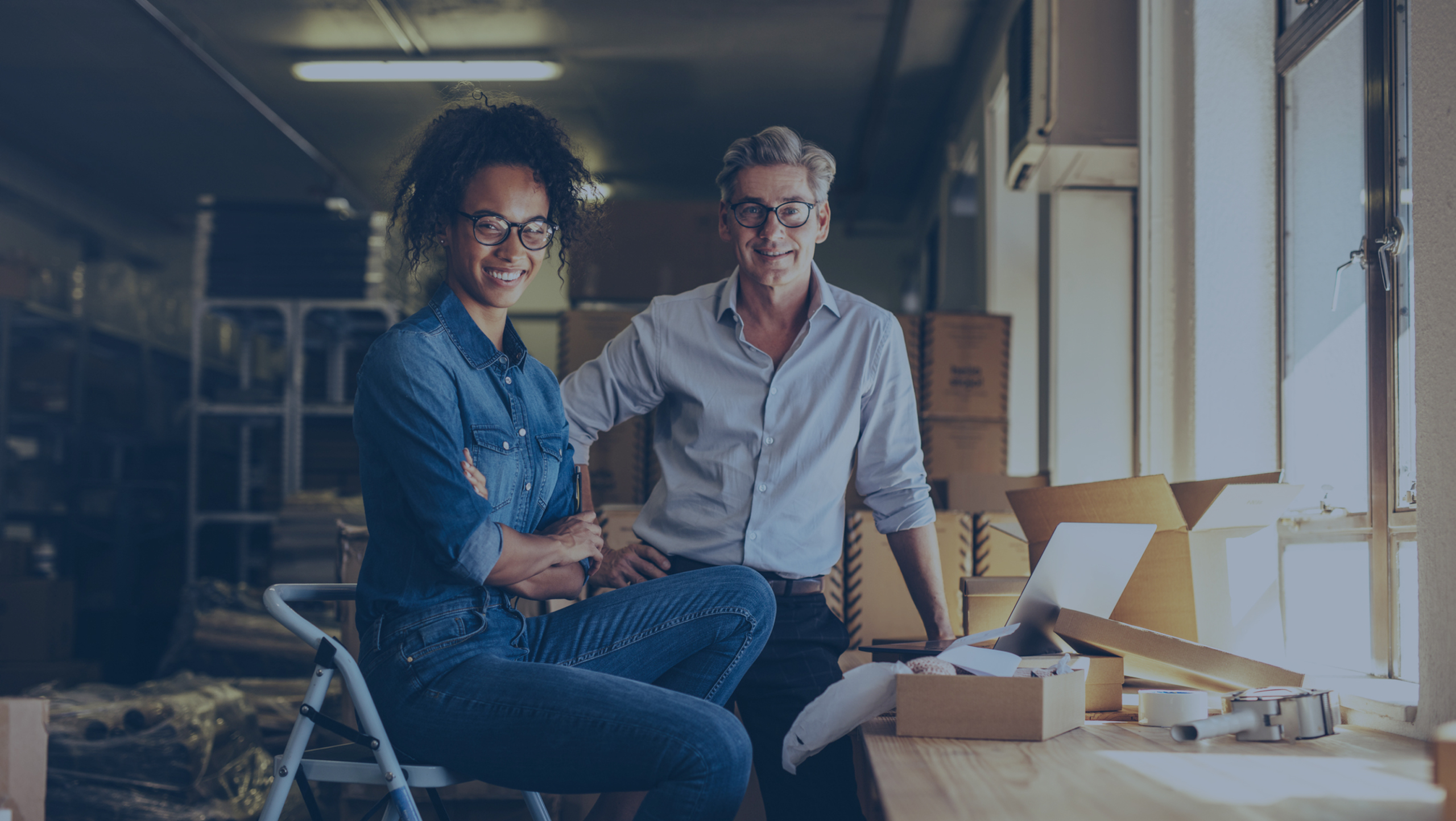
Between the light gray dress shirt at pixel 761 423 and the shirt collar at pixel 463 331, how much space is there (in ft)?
1.80

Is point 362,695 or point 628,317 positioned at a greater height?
point 628,317

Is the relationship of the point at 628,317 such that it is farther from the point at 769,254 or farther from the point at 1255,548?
the point at 1255,548

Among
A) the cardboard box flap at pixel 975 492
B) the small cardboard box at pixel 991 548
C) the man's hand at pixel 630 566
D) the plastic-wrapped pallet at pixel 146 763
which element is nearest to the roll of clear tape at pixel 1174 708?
the man's hand at pixel 630 566

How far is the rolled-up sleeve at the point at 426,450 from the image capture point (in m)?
1.29

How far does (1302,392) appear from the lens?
2350 millimetres

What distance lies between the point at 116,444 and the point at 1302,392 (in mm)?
6936

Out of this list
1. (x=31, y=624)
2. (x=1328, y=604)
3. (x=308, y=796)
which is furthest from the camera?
(x=31, y=624)

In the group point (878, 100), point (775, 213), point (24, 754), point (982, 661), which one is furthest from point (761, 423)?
point (878, 100)

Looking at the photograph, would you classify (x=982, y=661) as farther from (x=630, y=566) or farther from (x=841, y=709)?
(x=630, y=566)

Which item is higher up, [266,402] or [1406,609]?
[266,402]

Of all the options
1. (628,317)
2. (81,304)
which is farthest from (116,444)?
(628,317)

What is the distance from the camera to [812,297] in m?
2.06

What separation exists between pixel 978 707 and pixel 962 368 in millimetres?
2382

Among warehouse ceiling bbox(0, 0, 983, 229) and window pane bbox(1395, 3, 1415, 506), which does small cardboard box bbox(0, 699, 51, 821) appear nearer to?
window pane bbox(1395, 3, 1415, 506)
